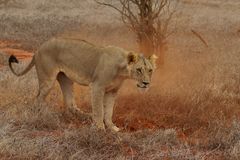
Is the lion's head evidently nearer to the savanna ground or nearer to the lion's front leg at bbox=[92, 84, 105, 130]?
the lion's front leg at bbox=[92, 84, 105, 130]

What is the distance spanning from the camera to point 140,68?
652cm

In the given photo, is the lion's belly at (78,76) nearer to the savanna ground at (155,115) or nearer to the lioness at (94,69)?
the lioness at (94,69)

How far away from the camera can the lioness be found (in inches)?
260

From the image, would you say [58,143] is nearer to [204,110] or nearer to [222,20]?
[204,110]

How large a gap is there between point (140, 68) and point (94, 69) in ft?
2.48

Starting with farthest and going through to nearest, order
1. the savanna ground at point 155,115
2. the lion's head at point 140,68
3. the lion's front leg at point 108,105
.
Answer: the lion's front leg at point 108,105 → the lion's head at point 140,68 → the savanna ground at point 155,115

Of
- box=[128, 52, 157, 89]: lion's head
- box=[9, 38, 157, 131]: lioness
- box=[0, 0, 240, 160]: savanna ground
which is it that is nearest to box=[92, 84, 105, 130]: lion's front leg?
box=[9, 38, 157, 131]: lioness

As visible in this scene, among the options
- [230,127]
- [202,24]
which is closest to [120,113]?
[230,127]

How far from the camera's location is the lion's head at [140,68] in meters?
6.50

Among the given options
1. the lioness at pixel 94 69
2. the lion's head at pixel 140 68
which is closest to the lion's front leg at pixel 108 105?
the lioness at pixel 94 69

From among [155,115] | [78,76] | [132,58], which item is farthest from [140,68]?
[155,115]

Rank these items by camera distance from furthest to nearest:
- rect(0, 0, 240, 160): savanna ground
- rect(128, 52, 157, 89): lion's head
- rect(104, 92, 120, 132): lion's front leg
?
1. rect(104, 92, 120, 132): lion's front leg
2. rect(128, 52, 157, 89): lion's head
3. rect(0, 0, 240, 160): savanna ground

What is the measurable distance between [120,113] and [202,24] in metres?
12.8

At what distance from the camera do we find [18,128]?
6.50 m
